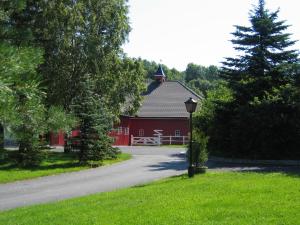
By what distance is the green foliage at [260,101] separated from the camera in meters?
24.6

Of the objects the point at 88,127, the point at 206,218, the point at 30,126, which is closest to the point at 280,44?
the point at 88,127

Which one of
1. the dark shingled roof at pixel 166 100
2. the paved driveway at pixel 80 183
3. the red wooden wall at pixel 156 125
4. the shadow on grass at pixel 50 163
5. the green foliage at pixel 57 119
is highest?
the dark shingled roof at pixel 166 100

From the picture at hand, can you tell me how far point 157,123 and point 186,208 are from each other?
4005cm

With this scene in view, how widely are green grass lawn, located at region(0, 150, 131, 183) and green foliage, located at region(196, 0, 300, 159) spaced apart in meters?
6.86

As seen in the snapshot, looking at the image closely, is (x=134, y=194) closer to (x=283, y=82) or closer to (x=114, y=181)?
(x=114, y=181)

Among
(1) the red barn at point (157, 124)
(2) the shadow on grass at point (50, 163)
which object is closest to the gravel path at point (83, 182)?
(2) the shadow on grass at point (50, 163)

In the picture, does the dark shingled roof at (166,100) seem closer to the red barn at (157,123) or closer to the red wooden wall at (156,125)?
the red barn at (157,123)

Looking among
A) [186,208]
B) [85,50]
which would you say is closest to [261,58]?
[85,50]

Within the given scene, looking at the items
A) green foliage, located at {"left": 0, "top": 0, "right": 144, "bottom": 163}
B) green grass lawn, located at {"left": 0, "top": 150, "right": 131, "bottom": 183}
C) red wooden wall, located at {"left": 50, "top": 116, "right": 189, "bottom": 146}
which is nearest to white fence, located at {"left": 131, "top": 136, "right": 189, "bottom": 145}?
red wooden wall, located at {"left": 50, "top": 116, "right": 189, "bottom": 146}

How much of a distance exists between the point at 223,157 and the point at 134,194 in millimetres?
14864

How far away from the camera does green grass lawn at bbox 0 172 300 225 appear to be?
838 cm

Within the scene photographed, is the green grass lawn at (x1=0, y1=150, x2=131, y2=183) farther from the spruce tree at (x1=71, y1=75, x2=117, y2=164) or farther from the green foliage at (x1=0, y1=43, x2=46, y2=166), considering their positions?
the green foliage at (x1=0, y1=43, x2=46, y2=166)

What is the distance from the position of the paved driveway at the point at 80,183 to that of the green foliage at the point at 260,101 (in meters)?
4.08

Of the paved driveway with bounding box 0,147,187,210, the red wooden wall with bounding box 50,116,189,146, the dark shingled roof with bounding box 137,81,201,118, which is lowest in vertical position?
the paved driveway with bounding box 0,147,187,210
